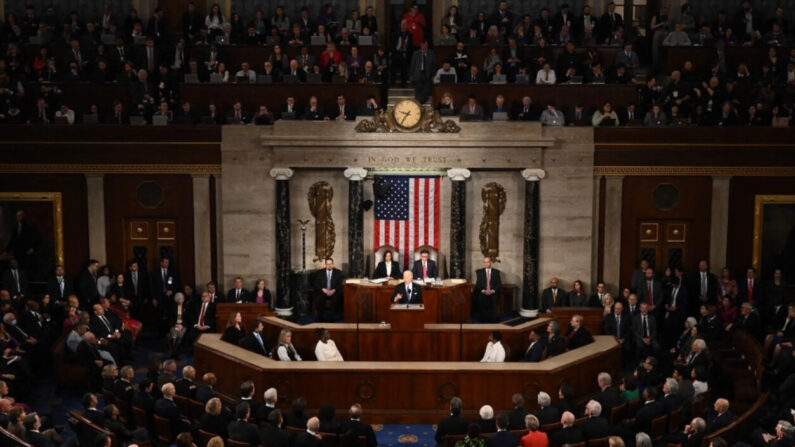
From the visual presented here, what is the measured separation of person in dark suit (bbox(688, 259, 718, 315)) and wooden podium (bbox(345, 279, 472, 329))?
4741 millimetres

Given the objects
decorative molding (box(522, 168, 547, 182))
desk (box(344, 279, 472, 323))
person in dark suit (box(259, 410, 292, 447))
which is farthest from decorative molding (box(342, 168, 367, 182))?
person in dark suit (box(259, 410, 292, 447))

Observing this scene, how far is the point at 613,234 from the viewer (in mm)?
22250

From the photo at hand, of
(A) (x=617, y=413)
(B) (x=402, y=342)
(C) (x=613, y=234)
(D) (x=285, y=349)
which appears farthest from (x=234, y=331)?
(C) (x=613, y=234)

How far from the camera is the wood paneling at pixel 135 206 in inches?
873

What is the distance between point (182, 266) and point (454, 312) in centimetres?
639

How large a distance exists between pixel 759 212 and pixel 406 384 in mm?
9698

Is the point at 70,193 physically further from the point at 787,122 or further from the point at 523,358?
the point at 787,122

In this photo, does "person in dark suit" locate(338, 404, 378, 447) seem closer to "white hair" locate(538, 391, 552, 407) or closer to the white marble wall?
"white hair" locate(538, 391, 552, 407)

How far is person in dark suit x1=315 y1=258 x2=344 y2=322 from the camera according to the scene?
21.5m

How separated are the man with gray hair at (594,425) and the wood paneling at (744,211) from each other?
30.6ft

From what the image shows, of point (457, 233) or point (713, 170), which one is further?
point (457, 233)

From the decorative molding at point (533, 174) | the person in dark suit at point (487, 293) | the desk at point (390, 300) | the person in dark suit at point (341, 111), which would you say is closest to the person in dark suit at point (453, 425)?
the desk at point (390, 300)

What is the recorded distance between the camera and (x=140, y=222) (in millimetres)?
22297

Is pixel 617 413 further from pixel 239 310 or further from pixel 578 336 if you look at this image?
pixel 239 310
